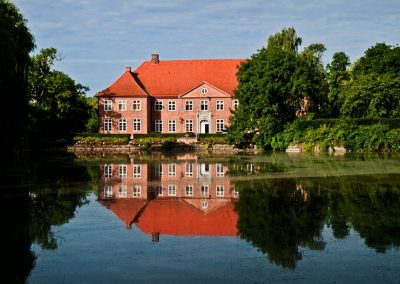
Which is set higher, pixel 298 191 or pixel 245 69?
pixel 245 69

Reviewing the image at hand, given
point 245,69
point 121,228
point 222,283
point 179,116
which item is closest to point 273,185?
point 121,228

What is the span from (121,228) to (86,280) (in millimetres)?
3576

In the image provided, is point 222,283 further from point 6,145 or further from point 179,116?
point 179,116

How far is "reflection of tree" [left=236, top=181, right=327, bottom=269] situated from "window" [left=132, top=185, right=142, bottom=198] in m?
2.88

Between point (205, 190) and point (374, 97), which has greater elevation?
point (374, 97)

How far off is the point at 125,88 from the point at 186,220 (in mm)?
53051

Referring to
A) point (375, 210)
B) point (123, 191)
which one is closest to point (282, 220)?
point (375, 210)

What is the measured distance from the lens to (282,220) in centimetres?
1042

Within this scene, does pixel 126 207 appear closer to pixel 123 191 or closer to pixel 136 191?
pixel 136 191

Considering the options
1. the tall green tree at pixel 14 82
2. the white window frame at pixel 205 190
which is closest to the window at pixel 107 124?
the tall green tree at pixel 14 82

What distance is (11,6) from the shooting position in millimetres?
31500

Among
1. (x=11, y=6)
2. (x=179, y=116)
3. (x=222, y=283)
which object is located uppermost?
(x=11, y=6)

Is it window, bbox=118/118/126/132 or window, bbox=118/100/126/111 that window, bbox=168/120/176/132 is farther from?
window, bbox=118/100/126/111

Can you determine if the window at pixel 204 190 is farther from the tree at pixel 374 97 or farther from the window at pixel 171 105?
the window at pixel 171 105
